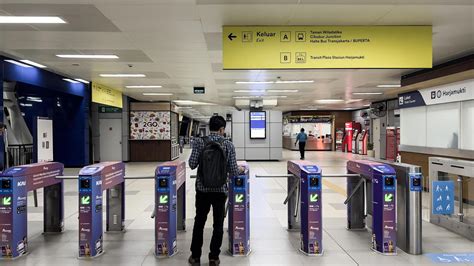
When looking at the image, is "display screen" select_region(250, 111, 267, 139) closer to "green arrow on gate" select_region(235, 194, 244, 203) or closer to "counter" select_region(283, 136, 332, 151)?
"counter" select_region(283, 136, 332, 151)

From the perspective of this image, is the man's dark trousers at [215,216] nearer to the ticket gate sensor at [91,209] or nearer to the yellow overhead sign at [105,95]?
the ticket gate sensor at [91,209]

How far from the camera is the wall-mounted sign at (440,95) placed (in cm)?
704

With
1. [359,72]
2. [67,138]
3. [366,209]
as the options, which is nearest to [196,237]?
[366,209]

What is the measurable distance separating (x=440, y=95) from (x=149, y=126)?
11164mm

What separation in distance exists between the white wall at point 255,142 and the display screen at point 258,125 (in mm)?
166

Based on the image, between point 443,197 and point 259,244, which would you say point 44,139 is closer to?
point 259,244

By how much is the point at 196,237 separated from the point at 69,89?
8.93m

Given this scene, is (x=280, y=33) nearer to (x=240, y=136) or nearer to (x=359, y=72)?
(x=359, y=72)

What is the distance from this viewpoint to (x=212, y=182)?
11.6ft

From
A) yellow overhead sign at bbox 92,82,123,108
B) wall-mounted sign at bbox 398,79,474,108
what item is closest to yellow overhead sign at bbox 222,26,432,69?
wall-mounted sign at bbox 398,79,474,108

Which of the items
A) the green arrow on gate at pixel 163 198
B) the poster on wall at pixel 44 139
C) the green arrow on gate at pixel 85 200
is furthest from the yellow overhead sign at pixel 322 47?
the poster on wall at pixel 44 139

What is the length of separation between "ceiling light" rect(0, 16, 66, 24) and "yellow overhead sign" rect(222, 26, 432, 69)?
7.26 feet

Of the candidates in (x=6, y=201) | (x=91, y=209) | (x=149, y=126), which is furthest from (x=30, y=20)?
(x=149, y=126)

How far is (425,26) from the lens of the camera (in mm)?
5195
